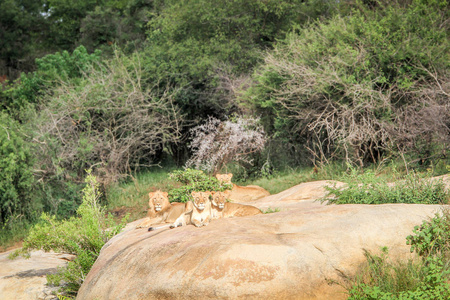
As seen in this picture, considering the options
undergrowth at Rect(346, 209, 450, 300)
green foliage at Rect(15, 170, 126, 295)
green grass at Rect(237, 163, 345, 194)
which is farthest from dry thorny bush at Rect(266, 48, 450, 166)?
green foliage at Rect(15, 170, 126, 295)

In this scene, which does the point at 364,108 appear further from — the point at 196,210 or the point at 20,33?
the point at 20,33

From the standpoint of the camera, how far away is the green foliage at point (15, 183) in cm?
1449

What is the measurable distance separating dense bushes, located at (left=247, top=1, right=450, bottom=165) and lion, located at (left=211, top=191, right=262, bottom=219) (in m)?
5.99

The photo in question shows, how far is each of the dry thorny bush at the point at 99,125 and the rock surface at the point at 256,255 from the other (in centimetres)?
930

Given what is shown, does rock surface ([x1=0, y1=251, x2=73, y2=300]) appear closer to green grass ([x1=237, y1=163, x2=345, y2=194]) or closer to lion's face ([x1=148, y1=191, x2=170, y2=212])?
lion's face ([x1=148, y1=191, x2=170, y2=212])

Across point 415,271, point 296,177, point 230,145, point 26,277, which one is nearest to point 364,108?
point 296,177

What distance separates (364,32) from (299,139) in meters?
4.26

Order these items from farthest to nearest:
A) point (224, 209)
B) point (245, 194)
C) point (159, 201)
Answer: point (245, 194), point (159, 201), point (224, 209)

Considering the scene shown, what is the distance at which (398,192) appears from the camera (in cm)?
847

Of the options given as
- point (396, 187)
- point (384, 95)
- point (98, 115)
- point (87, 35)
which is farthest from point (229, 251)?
point (87, 35)

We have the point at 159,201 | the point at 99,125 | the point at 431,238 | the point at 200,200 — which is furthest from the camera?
the point at 99,125

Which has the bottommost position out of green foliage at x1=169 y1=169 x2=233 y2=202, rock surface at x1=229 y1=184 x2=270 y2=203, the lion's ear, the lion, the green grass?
the green grass

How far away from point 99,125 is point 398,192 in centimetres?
1260

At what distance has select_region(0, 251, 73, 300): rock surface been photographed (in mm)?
8805
